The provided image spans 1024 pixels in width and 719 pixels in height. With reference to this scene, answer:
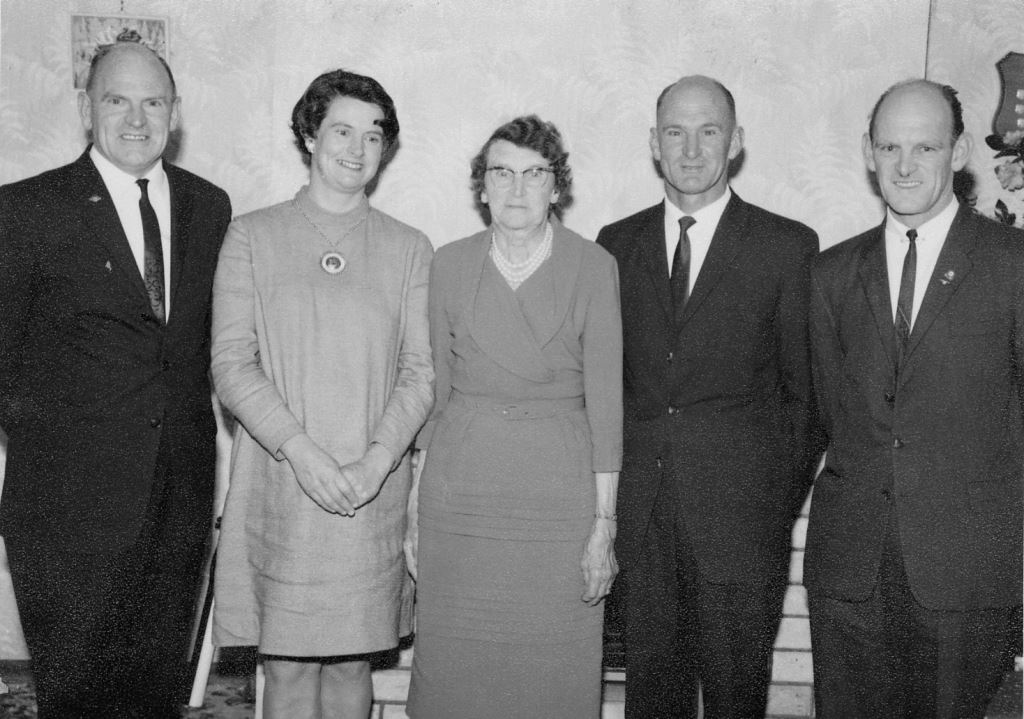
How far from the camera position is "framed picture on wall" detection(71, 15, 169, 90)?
3643 millimetres

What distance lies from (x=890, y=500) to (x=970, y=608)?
0.32 m

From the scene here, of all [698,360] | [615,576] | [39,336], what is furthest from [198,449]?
[698,360]

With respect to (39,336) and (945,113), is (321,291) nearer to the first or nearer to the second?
(39,336)

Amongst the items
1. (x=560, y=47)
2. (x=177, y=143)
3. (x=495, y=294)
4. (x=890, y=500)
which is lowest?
(x=890, y=500)

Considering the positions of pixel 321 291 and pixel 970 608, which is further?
pixel 321 291

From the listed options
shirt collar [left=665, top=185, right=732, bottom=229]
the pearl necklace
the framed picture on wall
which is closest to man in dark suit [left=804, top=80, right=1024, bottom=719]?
shirt collar [left=665, top=185, right=732, bottom=229]

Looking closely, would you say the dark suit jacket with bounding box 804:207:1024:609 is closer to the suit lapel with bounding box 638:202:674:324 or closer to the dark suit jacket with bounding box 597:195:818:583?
the dark suit jacket with bounding box 597:195:818:583

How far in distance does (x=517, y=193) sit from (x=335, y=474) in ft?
2.97

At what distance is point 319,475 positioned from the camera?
2602 mm

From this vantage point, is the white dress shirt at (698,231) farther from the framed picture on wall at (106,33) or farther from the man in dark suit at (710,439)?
the framed picture on wall at (106,33)

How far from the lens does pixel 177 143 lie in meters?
3.73

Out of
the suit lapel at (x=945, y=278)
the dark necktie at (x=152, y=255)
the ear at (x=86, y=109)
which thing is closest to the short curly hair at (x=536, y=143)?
the dark necktie at (x=152, y=255)

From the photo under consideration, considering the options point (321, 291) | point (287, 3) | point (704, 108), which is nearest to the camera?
point (321, 291)

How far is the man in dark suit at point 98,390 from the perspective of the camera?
266cm
